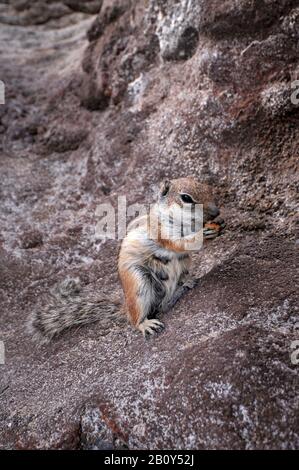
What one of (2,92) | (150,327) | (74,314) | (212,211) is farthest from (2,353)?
(2,92)

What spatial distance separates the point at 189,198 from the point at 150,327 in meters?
1.04

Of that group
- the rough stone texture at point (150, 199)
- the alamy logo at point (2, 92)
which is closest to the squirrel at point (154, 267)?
the rough stone texture at point (150, 199)

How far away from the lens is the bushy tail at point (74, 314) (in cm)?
427

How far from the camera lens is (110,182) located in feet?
19.3

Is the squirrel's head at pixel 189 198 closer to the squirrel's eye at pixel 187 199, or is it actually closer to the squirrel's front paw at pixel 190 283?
the squirrel's eye at pixel 187 199

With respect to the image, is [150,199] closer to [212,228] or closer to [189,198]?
[189,198]

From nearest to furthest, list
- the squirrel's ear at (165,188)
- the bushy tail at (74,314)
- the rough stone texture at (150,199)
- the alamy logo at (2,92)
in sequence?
the rough stone texture at (150,199)
the squirrel's ear at (165,188)
the bushy tail at (74,314)
the alamy logo at (2,92)

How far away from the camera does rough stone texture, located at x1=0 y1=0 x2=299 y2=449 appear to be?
3.10 meters

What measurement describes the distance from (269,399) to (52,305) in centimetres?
221

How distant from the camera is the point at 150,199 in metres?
5.36

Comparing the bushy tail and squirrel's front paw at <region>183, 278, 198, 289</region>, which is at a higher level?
squirrel's front paw at <region>183, 278, 198, 289</region>

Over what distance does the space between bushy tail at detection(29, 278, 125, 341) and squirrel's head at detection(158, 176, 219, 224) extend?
103 cm

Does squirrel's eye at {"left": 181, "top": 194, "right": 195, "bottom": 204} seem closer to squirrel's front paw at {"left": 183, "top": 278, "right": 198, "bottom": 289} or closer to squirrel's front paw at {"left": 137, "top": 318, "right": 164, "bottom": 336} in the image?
squirrel's front paw at {"left": 183, "top": 278, "right": 198, "bottom": 289}

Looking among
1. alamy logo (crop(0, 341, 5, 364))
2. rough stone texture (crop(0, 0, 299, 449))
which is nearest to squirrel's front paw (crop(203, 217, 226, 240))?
rough stone texture (crop(0, 0, 299, 449))
